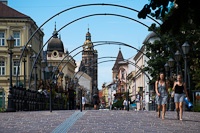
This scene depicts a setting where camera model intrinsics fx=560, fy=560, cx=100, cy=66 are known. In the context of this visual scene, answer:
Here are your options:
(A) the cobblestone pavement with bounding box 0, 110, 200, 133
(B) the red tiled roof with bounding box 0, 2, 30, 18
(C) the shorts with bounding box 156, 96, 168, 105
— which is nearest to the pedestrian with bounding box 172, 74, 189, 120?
(C) the shorts with bounding box 156, 96, 168, 105

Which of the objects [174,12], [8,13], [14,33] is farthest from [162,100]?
[8,13]

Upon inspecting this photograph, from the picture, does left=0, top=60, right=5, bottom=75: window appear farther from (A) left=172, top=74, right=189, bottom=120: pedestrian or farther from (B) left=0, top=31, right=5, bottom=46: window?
(A) left=172, top=74, right=189, bottom=120: pedestrian

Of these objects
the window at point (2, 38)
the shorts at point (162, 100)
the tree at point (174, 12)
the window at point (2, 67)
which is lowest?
the shorts at point (162, 100)

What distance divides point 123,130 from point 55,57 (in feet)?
401

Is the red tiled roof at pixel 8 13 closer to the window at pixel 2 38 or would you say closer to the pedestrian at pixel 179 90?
the window at pixel 2 38

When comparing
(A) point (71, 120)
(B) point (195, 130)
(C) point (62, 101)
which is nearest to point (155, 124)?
(B) point (195, 130)

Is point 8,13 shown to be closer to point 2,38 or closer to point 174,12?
point 2,38

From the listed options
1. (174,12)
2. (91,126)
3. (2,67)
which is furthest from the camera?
(2,67)

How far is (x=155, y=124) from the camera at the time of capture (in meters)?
16.9

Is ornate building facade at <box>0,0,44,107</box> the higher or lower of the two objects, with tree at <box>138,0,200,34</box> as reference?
higher

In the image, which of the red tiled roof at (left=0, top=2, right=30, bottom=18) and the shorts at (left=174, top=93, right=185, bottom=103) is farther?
the red tiled roof at (left=0, top=2, right=30, bottom=18)

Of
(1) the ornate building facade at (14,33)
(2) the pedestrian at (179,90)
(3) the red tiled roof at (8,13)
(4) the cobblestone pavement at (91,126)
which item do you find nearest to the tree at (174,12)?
(4) the cobblestone pavement at (91,126)

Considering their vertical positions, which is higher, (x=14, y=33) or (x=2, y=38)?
(x=14, y=33)

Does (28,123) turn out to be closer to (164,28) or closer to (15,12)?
(164,28)
